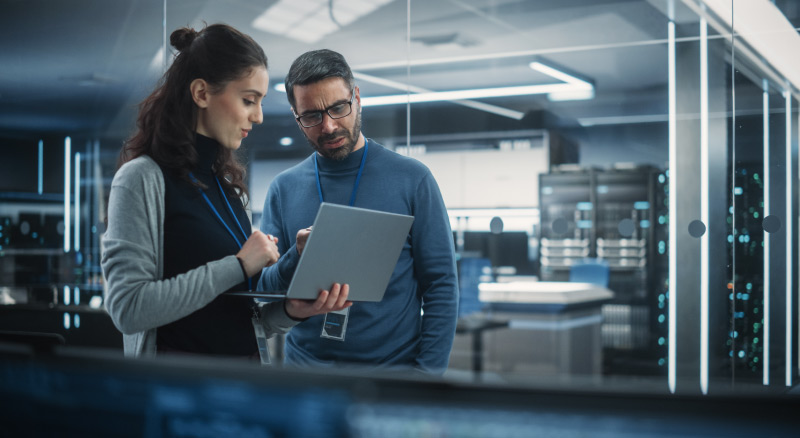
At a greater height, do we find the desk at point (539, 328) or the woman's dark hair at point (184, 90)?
the woman's dark hair at point (184, 90)

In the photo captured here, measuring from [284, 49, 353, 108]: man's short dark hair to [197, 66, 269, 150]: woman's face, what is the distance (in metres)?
0.35

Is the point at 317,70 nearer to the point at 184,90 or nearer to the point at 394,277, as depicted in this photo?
the point at 184,90

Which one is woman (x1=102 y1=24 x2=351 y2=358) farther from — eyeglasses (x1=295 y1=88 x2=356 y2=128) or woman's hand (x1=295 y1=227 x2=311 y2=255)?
eyeglasses (x1=295 y1=88 x2=356 y2=128)

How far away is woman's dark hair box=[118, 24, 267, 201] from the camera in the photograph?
152cm

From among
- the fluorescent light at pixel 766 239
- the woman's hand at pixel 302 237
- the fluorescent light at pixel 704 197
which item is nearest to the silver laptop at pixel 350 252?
the woman's hand at pixel 302 237

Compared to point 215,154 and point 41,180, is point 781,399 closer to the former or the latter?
point 215,154

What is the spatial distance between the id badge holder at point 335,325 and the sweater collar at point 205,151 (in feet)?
1.81

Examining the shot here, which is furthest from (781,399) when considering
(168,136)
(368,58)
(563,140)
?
(563,140)

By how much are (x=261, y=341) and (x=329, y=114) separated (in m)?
0.68

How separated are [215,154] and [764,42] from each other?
3205mm

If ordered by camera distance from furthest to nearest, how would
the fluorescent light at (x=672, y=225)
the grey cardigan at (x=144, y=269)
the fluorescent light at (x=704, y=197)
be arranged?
the fluorescent light at (x=672, y=225) → the fluorescent light at (x=704, y=197) → the grey cardigan at (x=144, y=269)

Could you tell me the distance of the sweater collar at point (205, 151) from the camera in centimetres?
158

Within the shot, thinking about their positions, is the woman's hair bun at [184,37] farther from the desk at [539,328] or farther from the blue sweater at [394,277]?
the desk at [539,328]

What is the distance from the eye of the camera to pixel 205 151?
159 cm
